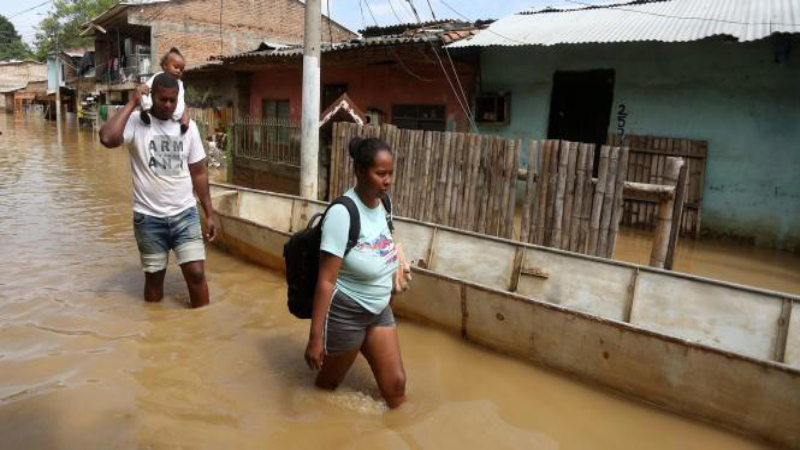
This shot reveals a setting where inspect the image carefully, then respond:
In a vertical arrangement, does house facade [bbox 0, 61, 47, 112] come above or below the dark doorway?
above

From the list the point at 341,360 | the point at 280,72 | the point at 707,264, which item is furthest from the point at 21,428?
the point at 280,72

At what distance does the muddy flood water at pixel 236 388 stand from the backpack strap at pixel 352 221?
1.15m

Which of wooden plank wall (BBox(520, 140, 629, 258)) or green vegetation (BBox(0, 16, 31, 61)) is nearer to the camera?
wooden plank wall (BBox(520, 140, 629, 258))

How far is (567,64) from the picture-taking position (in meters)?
9.35

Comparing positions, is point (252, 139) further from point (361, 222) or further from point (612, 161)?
point (361, 222)

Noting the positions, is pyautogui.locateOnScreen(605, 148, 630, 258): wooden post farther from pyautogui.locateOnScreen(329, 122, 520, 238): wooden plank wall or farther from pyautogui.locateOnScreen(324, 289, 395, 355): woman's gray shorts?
pyautogui.locateOnScreen(324, 289, 395, 355): woman's gray shorts

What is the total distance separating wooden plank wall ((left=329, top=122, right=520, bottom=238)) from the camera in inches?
251

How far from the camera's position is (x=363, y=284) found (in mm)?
2924

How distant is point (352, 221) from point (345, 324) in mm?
589

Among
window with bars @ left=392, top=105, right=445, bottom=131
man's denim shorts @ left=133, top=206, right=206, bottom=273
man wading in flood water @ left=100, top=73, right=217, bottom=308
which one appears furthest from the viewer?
window with bars @ left=392, top=105, right=445, bottom=131

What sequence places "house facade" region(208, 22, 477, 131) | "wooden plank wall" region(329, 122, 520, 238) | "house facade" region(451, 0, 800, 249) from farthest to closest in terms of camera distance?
"house facade" region(208, 22, 477, 131)
"house facade" region(451, 0, 800, 249)
"wooden plank wall" region(329, 122, 520, 238)

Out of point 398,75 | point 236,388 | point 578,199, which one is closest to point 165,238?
point 236,388

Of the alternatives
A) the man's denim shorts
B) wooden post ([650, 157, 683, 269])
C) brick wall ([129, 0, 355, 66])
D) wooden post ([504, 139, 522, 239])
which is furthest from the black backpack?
brick wall ([129, 0, 355, 66])

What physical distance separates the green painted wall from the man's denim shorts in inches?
281
